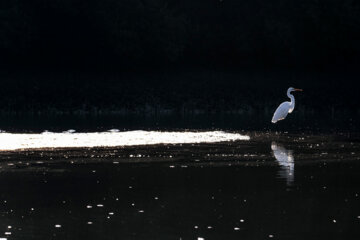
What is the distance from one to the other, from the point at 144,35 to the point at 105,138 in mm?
37376

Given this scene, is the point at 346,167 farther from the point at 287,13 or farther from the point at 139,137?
the point at 287,13

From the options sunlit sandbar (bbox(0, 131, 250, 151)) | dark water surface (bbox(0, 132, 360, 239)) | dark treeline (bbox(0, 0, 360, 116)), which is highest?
dark treeline (bbox(0, 0, 360, 116))

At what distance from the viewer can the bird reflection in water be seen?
69.9 ft

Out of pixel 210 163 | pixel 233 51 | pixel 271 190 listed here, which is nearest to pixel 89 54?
pixel 233 51

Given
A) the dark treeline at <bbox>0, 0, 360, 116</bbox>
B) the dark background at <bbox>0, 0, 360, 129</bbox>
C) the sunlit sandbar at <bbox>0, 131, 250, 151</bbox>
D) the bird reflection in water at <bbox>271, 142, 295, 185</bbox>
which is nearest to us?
the bird reflection in water at <bbox>271, 142, 295, 185</bbox>

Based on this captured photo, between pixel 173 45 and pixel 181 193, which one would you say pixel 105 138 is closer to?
pixel 181 193

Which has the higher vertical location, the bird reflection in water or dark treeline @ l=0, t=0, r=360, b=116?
dark treeline @ l=0, t=0, r=360, b=116

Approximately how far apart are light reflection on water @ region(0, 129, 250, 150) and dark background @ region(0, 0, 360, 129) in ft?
81.5

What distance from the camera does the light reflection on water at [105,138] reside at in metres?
28.9

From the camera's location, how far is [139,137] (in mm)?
31812

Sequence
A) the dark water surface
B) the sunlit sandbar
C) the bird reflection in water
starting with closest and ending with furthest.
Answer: the dark water surface, the bird reflection in water, the sunlit sandbar

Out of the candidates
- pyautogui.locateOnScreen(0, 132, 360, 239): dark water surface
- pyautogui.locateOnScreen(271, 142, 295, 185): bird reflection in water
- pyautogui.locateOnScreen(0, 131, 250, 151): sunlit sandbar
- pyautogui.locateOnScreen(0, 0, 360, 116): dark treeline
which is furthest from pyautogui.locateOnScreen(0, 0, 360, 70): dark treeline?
pyautogui.locateOnScreen(0, 132, 360, 239): dark water surface

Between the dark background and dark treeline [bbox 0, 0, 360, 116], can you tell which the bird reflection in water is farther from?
dark treeline [bbox 0, 0, 360, 116]

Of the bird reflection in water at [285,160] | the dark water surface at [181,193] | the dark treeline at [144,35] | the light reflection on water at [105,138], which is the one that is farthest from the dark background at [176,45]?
the dark water surface at [181,193]
